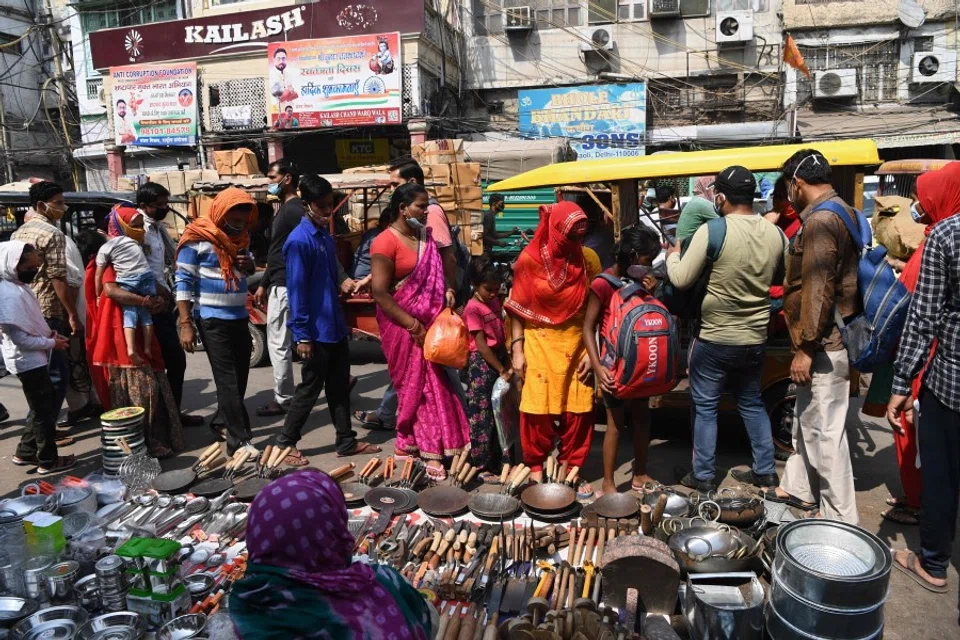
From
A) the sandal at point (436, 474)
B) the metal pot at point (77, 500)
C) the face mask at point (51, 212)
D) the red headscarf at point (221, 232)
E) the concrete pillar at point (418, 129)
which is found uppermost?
the concrete pillar at point (418, 129)

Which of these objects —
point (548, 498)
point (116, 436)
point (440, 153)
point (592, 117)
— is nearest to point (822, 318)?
point (548, 498)

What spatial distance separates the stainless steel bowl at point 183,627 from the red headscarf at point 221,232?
7.88 feet

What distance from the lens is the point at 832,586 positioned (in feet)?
7.87

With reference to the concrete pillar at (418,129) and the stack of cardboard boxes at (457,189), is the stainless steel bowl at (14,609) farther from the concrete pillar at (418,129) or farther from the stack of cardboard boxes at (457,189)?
the concrete pillar at (418,129)

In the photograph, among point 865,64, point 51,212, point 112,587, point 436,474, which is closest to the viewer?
point 112,587

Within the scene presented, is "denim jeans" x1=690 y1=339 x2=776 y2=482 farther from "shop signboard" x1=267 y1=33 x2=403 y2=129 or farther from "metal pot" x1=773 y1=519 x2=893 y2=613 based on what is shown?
"shop signboard" x1=267 y1=33 x2=403 y2=129

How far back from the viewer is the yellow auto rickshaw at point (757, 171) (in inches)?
170

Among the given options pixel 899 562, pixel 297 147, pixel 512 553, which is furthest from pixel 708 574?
pixel 297 147

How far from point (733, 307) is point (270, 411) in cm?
422

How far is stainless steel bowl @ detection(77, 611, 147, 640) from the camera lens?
2646mm

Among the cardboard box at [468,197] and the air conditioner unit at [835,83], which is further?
the air conditioner unit at [835,83]

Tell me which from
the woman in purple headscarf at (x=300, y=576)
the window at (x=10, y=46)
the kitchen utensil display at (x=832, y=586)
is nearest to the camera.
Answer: the woman in purple headscarf at (x=300, y=576)

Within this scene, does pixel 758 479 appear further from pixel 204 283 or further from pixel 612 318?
pixel 204 283

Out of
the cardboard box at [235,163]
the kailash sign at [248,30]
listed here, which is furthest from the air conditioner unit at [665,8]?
the cardboard box at [235,163]
